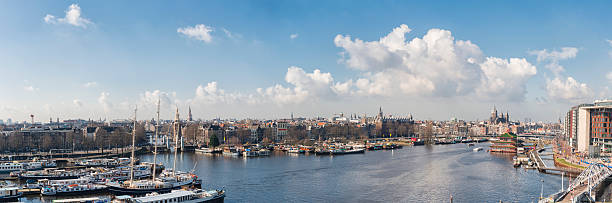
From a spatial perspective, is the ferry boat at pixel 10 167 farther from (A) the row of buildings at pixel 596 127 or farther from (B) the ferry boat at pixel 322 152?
(A) the row of buildings at pixel 596 127

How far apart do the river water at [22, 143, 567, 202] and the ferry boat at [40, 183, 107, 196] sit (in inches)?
42.8

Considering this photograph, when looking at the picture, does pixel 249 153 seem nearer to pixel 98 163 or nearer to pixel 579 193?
pixel 98 163

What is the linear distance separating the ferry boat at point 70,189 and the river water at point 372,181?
1086 millimetres

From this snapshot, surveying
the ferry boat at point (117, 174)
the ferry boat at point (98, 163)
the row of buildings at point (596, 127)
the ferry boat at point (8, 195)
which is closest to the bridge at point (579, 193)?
the row of buildings at point (596, 127)

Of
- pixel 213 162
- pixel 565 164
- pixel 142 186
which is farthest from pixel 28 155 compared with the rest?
pixel 565 164

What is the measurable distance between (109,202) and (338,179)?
692 inches

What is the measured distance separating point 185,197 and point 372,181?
49.9 feet

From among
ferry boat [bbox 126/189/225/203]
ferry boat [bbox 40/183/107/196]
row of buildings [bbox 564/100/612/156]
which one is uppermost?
row of buildings [bbox 564/100/612/156]

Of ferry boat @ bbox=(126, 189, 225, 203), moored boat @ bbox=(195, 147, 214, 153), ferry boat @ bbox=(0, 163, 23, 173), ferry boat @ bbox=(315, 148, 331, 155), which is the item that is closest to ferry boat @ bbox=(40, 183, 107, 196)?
ferry boat @ bbox=(126, 189, 225, 203)

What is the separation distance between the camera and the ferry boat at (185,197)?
24578 millimetres

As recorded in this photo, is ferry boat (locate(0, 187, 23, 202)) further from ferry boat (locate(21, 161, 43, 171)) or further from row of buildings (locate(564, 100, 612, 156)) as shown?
row of buildings (locate(564, 100, 612, 156))

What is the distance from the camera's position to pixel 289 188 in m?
31.9

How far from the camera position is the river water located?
1131 inches

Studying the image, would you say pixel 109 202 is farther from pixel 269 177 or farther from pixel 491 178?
pixel 491 178
